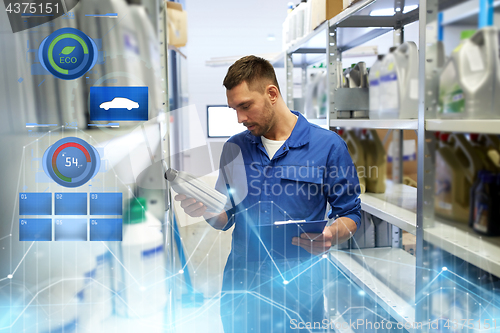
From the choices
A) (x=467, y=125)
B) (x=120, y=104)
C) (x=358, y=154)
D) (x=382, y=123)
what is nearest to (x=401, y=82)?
(x=382, y=123)

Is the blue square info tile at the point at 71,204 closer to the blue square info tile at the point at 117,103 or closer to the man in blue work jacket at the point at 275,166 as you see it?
the blue square info tile at the point at 117,103

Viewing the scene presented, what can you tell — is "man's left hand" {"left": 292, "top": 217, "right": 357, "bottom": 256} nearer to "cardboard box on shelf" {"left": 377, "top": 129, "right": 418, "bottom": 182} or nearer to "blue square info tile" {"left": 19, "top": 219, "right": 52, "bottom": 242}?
"blue square info tile" {"left": 19, "top": 219, "right": 52, "bottom": 242}

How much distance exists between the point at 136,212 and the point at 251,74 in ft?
2.13

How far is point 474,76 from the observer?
0.86 metres

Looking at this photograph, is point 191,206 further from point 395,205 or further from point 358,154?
point 358,154

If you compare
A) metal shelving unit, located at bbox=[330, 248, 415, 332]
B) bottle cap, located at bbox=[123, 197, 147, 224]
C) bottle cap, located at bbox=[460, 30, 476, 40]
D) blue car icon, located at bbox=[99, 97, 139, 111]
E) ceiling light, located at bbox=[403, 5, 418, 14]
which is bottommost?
metal shelving unit, located at bbox=[330, 248, 415, 332]

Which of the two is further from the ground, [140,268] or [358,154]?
[358,154]

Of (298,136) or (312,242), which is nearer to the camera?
(312,242)

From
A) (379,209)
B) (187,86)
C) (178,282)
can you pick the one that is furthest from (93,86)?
(187,86)

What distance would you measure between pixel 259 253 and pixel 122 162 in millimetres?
439

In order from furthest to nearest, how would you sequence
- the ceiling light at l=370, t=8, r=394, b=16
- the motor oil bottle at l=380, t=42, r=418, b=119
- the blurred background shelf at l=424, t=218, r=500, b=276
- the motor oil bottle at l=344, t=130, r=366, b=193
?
1. the motor oil bottle at l=344, t=130, r=366, b=193
2. the ceiling light at l=370, t=8, r=394, b=16
3. the motor oil bottle at l=380, t=42, r=418, b=119
4. the blurred background shelf at l=424, t=218, r=500, b=276

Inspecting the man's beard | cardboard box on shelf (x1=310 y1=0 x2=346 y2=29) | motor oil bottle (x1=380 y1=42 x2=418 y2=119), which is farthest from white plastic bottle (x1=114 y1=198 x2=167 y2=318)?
cardboard box on shelf (x1=310 y1=0 x2=346 y2=29)

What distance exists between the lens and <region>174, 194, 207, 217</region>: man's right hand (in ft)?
3.28

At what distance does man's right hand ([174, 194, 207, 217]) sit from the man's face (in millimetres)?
464
